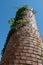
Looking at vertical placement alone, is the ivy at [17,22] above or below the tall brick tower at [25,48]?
above

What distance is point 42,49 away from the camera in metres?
8.09

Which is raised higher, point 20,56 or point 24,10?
point 24,10

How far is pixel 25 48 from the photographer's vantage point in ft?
25.8

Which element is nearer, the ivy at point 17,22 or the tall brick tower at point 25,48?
the tall brick tower at point 25,48

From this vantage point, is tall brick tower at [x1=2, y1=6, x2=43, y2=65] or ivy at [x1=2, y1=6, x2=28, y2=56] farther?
ivy at [x1=2, y1=6, x2=28, y2=56]

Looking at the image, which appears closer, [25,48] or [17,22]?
[25,48]

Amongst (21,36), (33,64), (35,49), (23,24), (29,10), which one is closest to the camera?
(33,64)

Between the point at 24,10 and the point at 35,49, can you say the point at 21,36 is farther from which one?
the point at 24,10

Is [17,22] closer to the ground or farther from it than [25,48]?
farther from it

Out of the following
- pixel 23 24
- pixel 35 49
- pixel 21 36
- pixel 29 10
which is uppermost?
pixel 29 10

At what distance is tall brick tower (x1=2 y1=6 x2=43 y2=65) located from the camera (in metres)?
7.50

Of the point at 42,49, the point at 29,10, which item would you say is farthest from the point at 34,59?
the point at 29,10

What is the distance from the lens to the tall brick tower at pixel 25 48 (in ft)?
24.6

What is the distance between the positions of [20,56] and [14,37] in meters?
1.29
